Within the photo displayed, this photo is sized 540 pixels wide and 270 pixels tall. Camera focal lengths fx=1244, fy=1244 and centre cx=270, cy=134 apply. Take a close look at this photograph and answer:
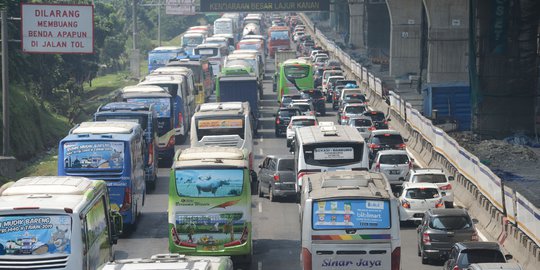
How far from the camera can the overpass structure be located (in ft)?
191

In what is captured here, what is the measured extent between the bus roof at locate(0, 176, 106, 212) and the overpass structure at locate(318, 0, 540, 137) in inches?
1491

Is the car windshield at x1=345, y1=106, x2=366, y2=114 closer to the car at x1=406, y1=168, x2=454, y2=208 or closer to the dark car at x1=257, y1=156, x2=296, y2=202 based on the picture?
the dark car at x1=257, y1=156, x2=296, y2=202

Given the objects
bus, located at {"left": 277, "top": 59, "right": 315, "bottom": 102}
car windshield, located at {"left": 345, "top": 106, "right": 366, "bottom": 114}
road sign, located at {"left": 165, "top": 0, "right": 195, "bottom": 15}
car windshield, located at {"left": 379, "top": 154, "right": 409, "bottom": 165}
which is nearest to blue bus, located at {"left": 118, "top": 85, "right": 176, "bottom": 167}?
car windshield, located at {"left": 379, "top": 154, "right": 409, "bottom": 165}

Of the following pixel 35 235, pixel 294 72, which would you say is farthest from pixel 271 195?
pixel 294 72

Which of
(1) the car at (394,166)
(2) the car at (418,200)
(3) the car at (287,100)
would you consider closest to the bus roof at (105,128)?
(2) the car at (418,200)

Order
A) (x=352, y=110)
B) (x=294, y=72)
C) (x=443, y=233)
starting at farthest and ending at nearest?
(x=294, y=72)
(x=352, y=110)
(x=443, y=233)

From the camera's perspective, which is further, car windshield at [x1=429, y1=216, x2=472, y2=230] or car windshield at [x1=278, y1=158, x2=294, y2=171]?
car windshield at [x1=278, y1=158, x2=294, y2=171]

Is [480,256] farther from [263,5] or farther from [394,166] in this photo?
[263,5]

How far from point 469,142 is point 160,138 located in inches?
590

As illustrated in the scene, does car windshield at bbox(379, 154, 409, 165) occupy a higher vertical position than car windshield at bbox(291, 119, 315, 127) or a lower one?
lower

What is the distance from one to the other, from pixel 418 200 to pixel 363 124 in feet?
61.9

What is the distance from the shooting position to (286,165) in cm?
3881

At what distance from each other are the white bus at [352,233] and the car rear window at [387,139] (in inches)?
918

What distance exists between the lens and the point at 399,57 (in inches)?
3625
